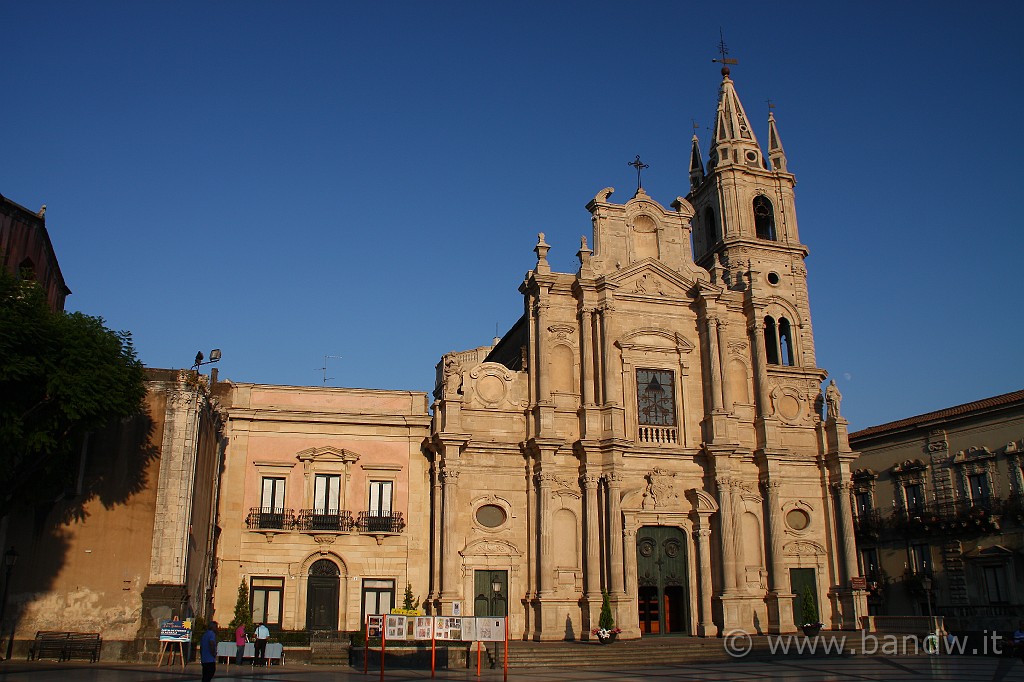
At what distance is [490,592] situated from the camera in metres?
31.6

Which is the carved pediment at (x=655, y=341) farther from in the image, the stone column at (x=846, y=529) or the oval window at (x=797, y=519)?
the stone column at (x=846, y=529)

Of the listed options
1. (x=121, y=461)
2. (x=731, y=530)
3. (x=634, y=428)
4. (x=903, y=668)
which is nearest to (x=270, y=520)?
(x=121, y=461)

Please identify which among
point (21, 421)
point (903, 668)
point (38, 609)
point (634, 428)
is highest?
point (634, 428)

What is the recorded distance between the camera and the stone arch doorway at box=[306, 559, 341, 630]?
3069cm

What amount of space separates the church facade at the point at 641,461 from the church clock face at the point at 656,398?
Answer: 0.21 ft

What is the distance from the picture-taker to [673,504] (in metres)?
33.6

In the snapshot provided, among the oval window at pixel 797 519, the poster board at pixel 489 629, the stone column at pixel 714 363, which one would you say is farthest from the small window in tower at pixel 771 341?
the poster board at pixel 489 629

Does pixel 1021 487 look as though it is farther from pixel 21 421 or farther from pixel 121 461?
pixel 21 421

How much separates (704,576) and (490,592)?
312 inches

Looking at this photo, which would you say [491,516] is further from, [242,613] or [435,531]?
[242,613]

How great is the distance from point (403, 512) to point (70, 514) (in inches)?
437

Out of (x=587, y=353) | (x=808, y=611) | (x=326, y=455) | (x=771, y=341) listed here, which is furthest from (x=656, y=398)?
(x=326, y=455)

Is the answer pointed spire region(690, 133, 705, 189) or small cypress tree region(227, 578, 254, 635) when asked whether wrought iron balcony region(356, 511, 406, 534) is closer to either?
small cypress tree region(227, 578, 254, 635)

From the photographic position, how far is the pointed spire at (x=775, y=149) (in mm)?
43938
